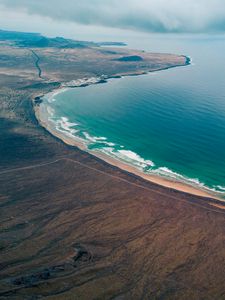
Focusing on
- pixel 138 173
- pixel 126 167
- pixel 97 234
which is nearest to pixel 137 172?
pixel 138 173

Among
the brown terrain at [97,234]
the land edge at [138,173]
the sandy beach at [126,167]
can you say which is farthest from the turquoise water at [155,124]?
the brown terrain at [97,234]

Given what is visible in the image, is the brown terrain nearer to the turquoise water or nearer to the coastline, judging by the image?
the coastline

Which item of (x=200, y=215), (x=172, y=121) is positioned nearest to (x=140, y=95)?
(x=172, y=121)

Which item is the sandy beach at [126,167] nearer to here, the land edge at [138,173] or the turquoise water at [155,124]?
the land edge at [138,173]

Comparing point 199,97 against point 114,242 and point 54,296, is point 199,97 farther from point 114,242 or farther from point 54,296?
point 54,296

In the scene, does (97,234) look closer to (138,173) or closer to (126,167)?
(138,173)
